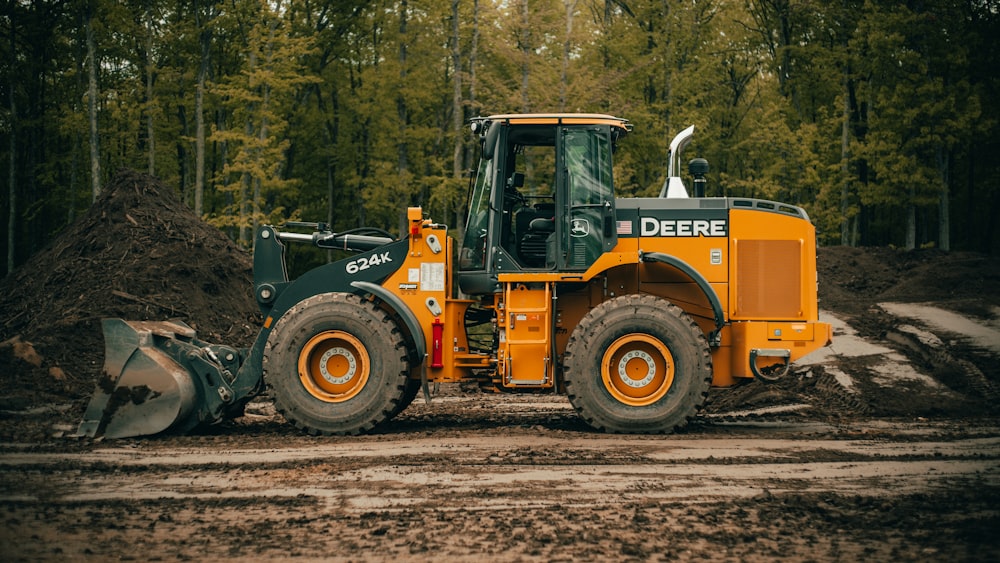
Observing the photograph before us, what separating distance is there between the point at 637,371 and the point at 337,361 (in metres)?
3.13

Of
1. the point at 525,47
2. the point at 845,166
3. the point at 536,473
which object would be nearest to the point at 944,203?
the point at 845,166

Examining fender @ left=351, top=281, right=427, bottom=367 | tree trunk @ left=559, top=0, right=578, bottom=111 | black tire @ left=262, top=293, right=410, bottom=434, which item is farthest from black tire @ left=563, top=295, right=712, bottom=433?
tree trunk @ left=559, top=0, right=578, bottom=111

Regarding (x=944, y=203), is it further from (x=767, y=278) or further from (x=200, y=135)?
(x=200, y=135)

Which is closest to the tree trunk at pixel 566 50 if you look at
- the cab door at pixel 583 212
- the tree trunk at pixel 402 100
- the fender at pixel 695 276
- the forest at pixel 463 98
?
the forest at pixel 463 98

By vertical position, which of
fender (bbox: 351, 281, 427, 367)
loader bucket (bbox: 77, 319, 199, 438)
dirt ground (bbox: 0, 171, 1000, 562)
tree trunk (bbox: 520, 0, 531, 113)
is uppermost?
tree trunk (bbox: 520, 0, 531, 113)

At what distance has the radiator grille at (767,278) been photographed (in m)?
10.4

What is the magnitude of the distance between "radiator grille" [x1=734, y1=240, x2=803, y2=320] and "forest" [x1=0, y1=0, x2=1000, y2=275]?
14.8 m

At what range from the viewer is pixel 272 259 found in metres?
10.8

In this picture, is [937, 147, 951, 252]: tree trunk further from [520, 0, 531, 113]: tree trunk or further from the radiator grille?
the radiator grille

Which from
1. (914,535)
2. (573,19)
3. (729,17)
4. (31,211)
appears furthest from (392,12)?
(914,535)

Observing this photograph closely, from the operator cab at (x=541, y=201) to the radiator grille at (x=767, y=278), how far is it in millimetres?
1430

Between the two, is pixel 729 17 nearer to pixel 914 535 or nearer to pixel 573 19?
pixel 573 19

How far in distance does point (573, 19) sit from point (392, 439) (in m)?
20.7

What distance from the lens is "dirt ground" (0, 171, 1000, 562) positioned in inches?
235
